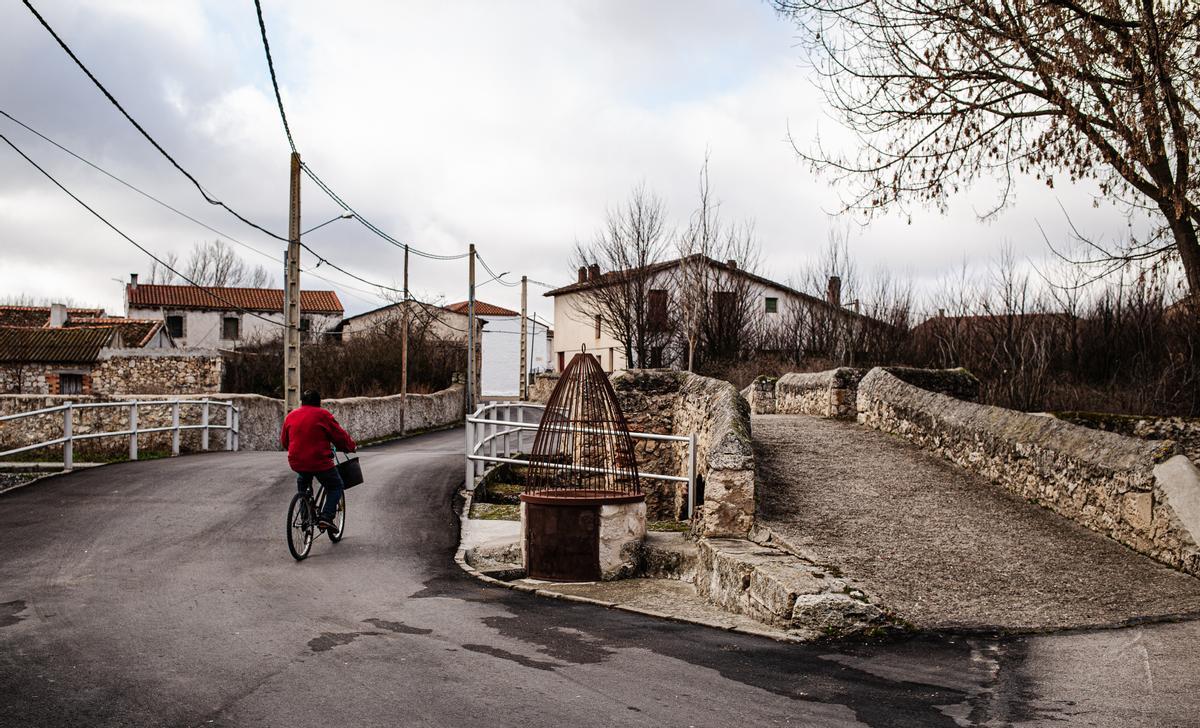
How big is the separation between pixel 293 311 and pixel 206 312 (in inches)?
1905

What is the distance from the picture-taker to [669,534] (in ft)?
36.1

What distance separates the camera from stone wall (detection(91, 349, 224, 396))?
30.8 metres

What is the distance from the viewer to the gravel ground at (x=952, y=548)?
685cm

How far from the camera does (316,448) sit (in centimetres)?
1012

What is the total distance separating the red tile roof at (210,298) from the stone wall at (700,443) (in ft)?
171

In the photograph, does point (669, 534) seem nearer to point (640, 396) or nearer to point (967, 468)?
point (967, 468)

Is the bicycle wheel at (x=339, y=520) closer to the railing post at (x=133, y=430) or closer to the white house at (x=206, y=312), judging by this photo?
the railing post at (x=133, y=430)

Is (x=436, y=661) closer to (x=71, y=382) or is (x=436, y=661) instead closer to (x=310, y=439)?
(x=310, y=439)

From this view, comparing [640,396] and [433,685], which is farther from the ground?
[640,396]

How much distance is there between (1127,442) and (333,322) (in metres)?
65.7

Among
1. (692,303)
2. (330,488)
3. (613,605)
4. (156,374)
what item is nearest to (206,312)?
(156,374)

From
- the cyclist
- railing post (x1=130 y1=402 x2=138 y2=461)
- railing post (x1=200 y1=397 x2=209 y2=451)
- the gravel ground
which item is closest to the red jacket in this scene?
the cyclist

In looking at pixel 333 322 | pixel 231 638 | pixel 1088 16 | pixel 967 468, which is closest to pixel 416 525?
pixel 231 638

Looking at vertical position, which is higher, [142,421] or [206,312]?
[206,312]
